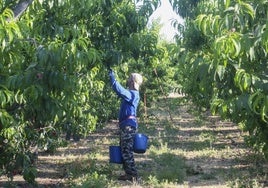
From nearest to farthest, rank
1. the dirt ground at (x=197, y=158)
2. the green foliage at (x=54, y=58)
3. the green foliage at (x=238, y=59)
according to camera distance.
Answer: the green foliage at (x=238, y=59) → the green foliage at (x=54, y=58) → the dirt ground at (x=197, y=158)

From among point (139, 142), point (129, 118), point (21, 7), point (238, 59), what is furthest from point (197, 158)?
point (21, 7)

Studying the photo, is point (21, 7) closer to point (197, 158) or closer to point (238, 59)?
point (238, 59)

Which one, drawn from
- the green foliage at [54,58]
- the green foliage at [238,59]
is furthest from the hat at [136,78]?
the green foliage at [238,59]

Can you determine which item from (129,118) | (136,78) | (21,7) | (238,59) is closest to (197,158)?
(129,118)

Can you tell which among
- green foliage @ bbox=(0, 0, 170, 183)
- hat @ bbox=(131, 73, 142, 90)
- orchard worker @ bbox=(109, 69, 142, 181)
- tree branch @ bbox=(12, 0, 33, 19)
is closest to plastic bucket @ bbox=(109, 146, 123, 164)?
orchard worker @ bbox=(109, 69, 142, 181)

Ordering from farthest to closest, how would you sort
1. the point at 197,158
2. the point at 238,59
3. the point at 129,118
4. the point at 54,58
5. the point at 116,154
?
1. the point at 197,158
2. the point at 116,154
3. the point at 129,118
4. the point at 238,59
5. the point at 54,58

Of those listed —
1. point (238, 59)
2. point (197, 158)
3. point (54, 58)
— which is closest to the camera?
point (54, 58)

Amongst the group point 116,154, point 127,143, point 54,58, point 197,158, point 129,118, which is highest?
point 54,58

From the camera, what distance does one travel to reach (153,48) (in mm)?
7887

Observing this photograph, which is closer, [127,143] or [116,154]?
[127,143]

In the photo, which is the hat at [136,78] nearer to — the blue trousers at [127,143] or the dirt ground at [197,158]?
the blue trousers at [127,143]

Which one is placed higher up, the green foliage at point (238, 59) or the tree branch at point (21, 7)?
the tree branch at point (21, 7)

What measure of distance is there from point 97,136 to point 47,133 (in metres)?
6.73

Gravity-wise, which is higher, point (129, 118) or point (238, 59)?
point (238, 59)
